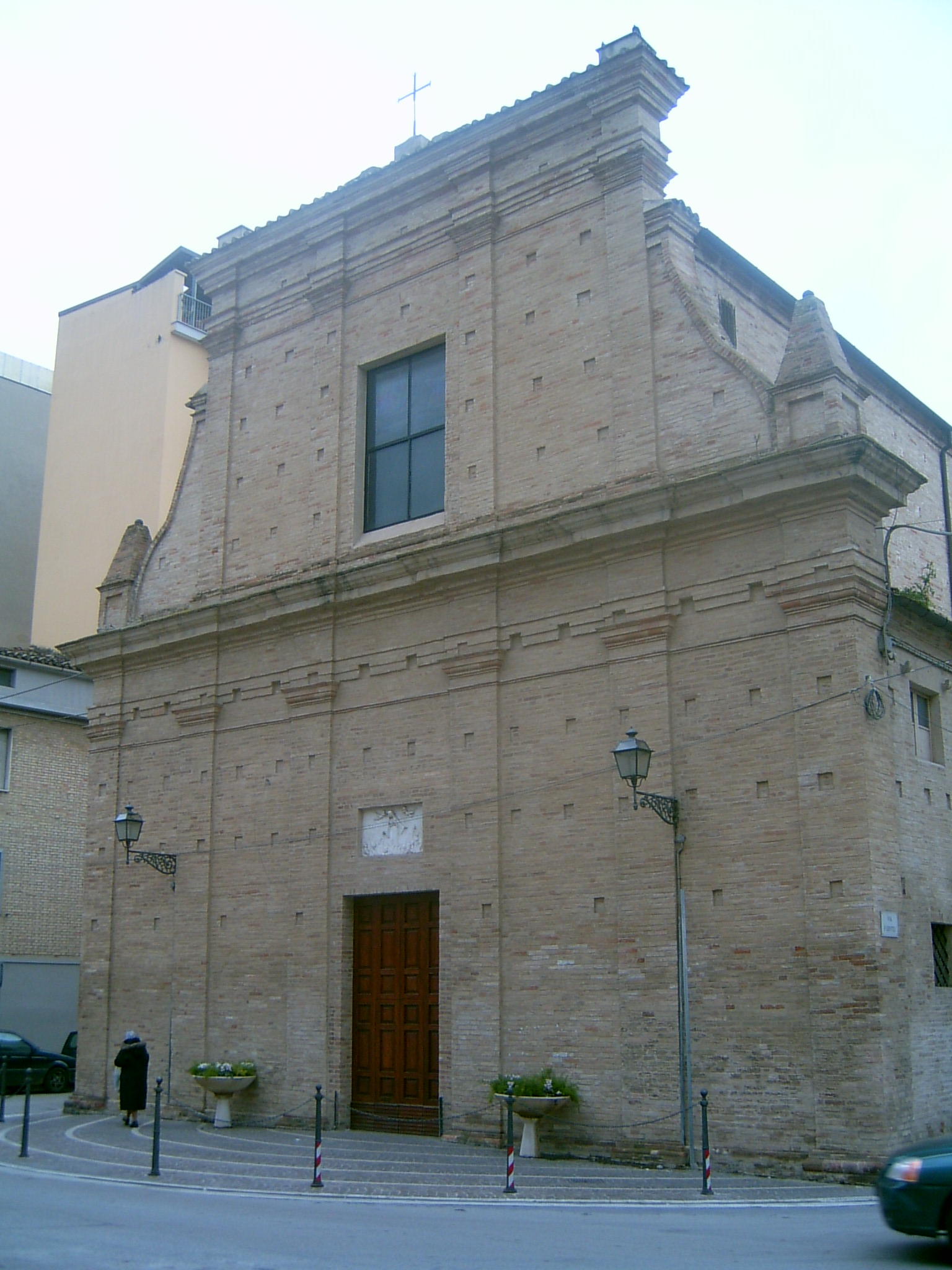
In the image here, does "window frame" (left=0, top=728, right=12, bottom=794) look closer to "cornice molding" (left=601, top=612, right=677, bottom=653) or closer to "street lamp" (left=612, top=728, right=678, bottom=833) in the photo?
"cornice molding" (left=601, top=612, right=677, bottom=653)

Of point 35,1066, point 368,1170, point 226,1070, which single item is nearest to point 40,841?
point 35,1066

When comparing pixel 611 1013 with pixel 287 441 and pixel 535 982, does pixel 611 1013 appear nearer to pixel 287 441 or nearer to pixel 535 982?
pixel 535 982

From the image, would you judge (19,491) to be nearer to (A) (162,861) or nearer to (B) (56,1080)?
(B) (56,1080)

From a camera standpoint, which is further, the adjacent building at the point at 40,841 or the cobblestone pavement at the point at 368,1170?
the adjacent building at the point at 40,841

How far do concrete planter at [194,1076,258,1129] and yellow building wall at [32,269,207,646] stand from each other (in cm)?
1733

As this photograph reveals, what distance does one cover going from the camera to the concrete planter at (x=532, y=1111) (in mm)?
14305

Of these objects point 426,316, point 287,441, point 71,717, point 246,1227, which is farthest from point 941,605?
point 71,717

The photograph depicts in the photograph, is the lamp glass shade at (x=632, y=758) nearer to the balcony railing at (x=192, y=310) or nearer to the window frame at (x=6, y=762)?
the window frame at (x=6, y=762)

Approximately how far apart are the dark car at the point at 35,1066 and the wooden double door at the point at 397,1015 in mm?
9616

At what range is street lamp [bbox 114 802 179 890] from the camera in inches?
754

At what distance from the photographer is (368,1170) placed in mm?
13766

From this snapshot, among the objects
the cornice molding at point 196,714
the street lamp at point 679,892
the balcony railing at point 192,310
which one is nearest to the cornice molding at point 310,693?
the cornice molding at point 196,714

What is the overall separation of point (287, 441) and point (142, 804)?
6.16m

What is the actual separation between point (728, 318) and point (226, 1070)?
40.1 feet
